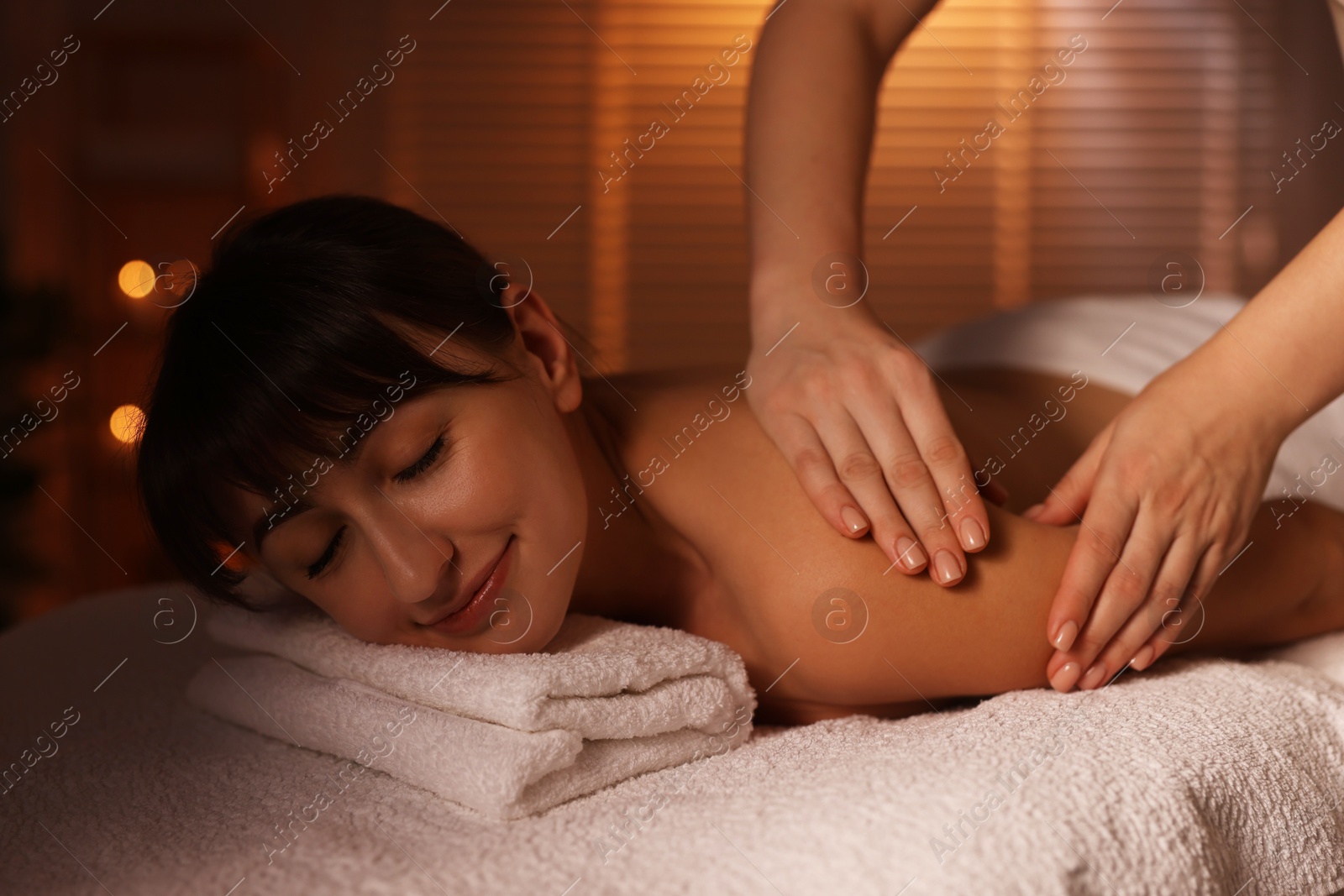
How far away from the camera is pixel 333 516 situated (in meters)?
0.77

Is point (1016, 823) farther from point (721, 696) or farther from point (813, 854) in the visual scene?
point (721, 696)

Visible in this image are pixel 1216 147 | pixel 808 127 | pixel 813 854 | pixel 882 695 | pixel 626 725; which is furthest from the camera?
pixel 1216 147

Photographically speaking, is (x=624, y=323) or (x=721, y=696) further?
(x=624, y=323)

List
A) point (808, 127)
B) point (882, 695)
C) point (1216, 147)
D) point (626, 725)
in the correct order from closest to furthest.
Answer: point (626, 725) → point (882, 695) → point (808, 127) → point (1216, 147)

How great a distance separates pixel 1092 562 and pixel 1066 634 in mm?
57

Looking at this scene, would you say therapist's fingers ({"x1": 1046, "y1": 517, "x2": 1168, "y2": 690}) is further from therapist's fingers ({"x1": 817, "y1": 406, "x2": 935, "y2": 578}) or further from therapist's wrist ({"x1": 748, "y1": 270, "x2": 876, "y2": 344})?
therapist's wrist ({"x1": 748, "y1": 270, "x2": 876, "y2": 344})

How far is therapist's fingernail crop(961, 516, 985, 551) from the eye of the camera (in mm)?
794

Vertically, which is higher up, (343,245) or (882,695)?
(343,245)

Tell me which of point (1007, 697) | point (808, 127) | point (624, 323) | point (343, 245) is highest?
point (343, 245)

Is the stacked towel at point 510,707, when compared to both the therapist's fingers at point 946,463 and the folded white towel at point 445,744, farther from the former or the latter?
the therapist's fingers at point 946,463

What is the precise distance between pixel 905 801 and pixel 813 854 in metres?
0.07

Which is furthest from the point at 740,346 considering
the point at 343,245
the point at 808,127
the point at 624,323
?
the point at 343,245

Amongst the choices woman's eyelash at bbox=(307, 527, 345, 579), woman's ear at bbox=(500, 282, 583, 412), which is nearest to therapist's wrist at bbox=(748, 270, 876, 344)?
woman's ear at bbox=(500, 282, 583, 412)

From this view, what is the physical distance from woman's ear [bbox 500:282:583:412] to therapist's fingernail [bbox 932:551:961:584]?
0.34 meters
